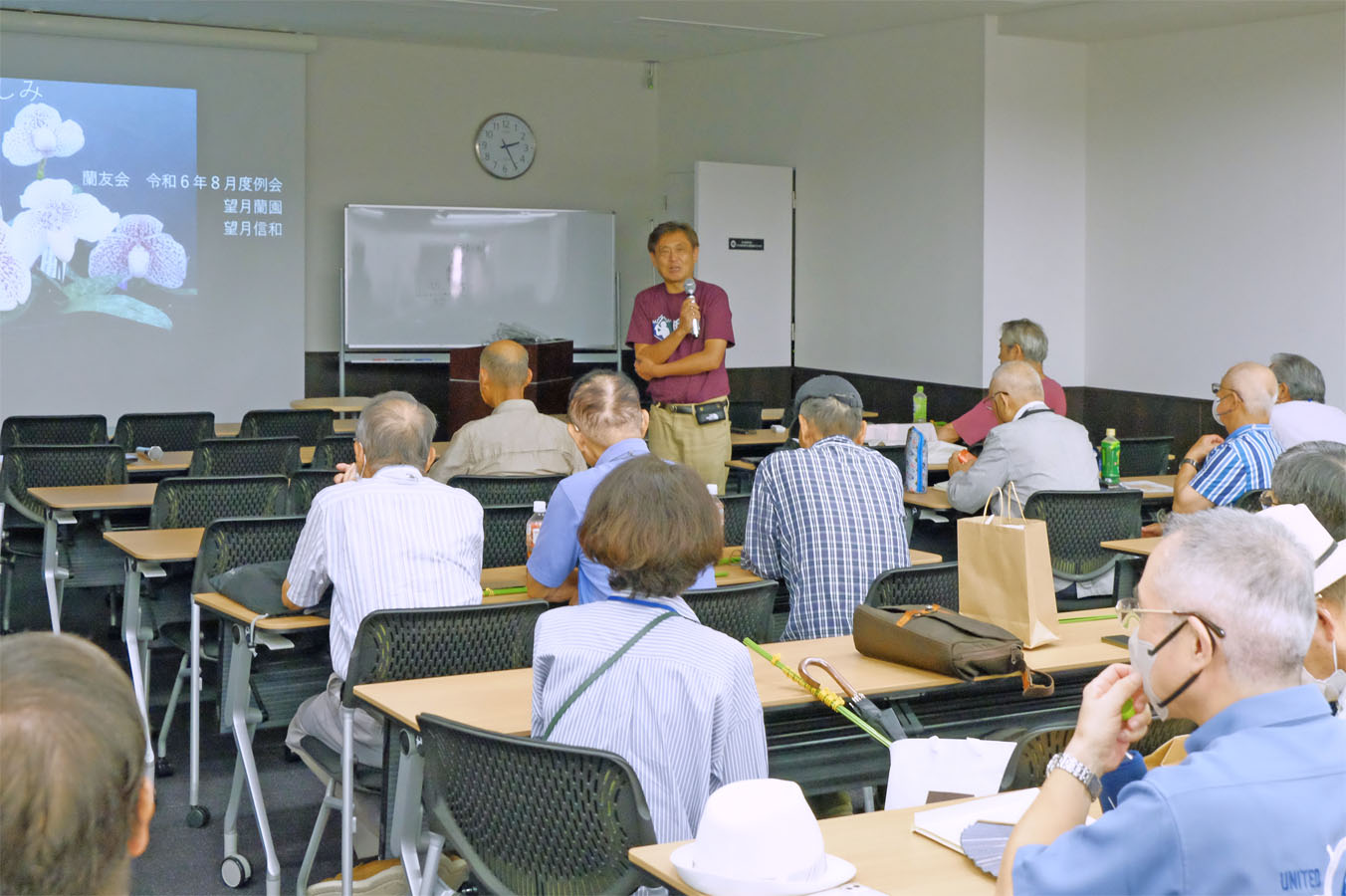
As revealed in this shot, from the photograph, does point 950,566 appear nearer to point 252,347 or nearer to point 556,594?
point 556,594

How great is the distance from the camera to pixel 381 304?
1039 centimetres

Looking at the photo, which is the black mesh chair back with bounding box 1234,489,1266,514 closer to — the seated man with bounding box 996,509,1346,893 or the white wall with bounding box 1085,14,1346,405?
the white wall with bounding box 1085,14,1346,405

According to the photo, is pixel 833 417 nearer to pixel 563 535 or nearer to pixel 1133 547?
pixel 563 535

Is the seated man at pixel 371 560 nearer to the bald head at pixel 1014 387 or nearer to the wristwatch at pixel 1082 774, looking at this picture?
the wristwatch at pixel 1082 774

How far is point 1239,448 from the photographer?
4789 millimetres

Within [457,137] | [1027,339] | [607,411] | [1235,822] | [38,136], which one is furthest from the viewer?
[457,137]

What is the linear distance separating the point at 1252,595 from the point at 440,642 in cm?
192

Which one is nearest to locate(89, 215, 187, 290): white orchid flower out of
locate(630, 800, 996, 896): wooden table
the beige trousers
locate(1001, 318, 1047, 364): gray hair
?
the beige trousers

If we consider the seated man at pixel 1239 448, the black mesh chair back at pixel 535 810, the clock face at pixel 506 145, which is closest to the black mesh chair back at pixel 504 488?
the seated man at pixel 1239 448

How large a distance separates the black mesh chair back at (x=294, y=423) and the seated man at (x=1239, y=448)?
420 cm

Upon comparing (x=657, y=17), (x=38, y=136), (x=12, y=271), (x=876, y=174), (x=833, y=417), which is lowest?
(x=833, y=417)

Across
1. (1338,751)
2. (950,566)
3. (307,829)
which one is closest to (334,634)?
(307,829)

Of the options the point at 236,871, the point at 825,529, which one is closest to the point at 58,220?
the point at 236,871

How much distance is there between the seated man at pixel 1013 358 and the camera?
6.19 m
